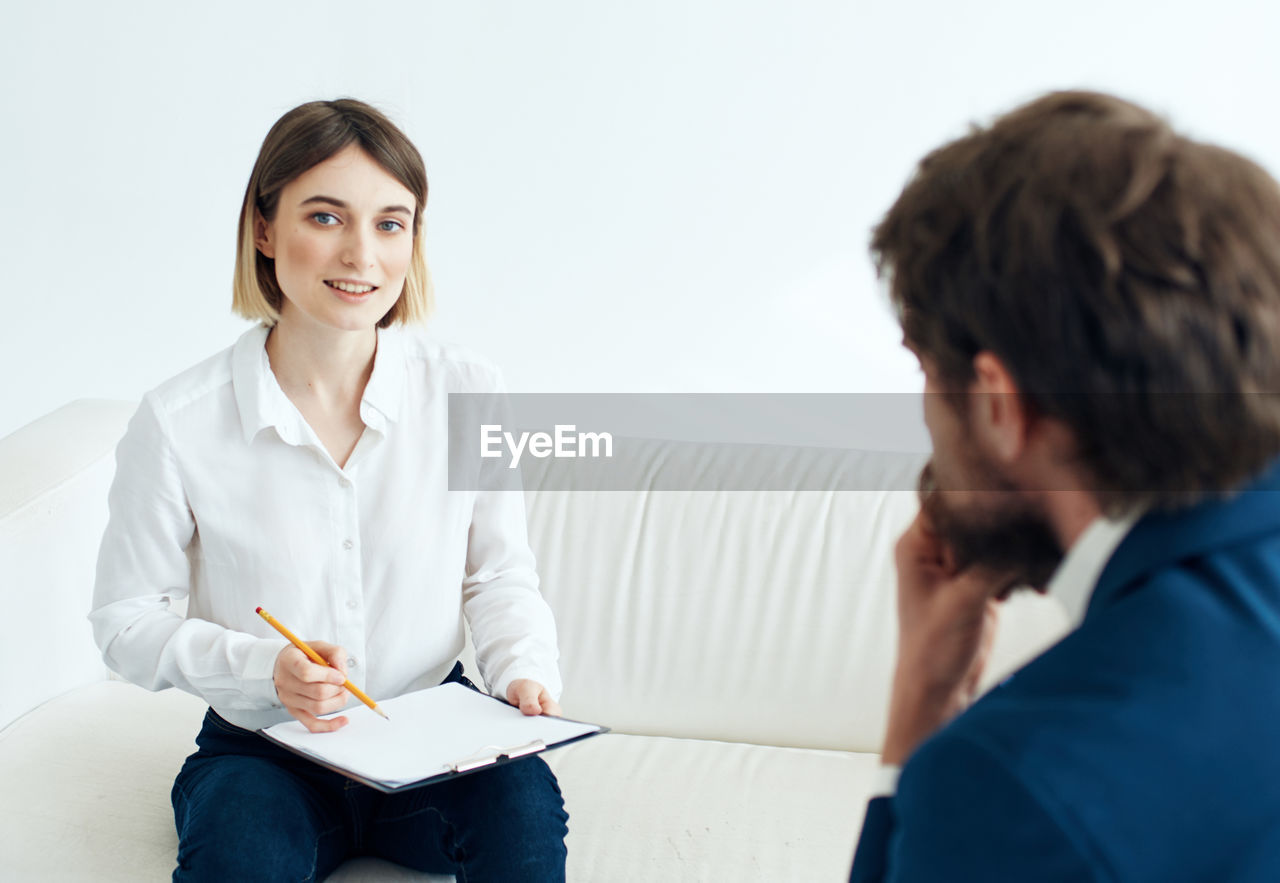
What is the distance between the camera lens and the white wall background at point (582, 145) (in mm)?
2072

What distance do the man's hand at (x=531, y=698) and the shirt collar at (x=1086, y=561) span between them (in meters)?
0.69

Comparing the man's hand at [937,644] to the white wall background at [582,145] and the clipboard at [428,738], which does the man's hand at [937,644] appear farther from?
the white wall background at [582,145]

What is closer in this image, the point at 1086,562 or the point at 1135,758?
the point at 1135,758

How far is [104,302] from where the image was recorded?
272cm

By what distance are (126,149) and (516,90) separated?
99 cm

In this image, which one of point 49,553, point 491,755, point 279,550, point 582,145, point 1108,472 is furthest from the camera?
point 582,145

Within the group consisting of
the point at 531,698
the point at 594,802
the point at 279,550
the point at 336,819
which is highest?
the point at 279,550

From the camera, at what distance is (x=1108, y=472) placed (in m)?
0.66

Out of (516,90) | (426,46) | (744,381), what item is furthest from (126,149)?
(744,381)

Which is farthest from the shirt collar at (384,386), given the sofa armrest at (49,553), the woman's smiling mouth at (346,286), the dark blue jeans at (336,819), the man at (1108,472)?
the man at (1108,472)

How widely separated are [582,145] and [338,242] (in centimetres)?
106

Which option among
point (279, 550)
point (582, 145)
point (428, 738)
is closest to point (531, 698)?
point (428, 738)

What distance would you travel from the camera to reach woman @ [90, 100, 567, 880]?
4.11ft

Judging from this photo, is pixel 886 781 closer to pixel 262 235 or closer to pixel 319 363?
pixel 319 363
